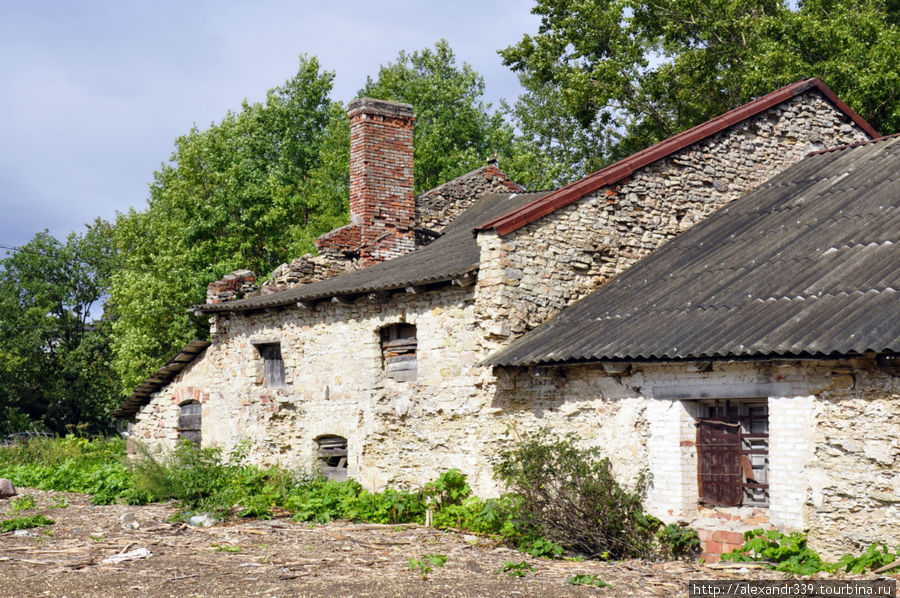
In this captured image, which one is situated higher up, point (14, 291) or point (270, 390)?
point (14, 291)

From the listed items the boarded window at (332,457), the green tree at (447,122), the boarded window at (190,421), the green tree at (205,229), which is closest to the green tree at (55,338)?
the green tree at (205,229)

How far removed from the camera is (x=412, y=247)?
61.8ft

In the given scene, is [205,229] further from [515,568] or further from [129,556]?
[515,568]

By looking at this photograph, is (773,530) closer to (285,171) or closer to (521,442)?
(521,442)

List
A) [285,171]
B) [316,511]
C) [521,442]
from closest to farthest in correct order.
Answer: [521,442]
[316,511]
[285,171]

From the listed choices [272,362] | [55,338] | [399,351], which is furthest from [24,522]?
[55,338]

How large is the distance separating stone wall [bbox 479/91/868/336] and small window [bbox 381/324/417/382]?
1960 mm

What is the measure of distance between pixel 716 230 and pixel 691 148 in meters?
1.49

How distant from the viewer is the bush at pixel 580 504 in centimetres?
955

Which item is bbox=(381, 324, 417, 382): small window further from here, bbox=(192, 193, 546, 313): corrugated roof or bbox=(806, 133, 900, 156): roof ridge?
bbox=(806, 133, 900, 156): roof ridge

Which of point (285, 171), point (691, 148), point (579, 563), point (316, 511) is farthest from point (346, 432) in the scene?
point (285, 171)

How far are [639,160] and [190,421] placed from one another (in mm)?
10664

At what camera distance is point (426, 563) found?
9031 mm

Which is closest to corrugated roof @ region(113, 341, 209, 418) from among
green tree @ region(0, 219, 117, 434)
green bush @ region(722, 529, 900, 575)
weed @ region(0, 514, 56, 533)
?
weed @ region(0, 514, 56, 533)
